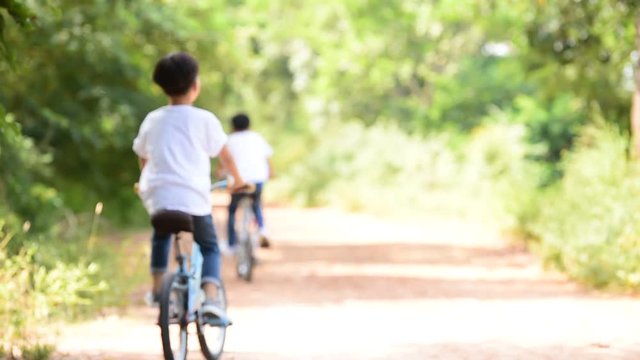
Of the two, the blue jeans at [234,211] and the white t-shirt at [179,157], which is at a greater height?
the blue jeans at [234,211]

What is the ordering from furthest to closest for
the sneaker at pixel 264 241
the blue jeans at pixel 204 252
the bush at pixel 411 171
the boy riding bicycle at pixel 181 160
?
the bush at pixel 411 171 < the sneaker at pixel 264 241 < the blue jeans at pixel 204 252 < the boy riding bicycle at pixel 181 160

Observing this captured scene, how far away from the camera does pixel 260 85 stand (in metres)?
45.4

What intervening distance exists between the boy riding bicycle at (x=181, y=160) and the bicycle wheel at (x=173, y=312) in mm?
293

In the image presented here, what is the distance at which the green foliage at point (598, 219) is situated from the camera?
12.3m

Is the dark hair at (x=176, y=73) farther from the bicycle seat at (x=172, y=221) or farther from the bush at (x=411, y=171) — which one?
the bush at (x=411, y=171)

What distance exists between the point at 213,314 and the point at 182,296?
1.25 ft

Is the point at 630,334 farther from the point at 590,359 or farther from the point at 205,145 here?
the point at 205,145

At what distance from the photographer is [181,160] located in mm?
7805

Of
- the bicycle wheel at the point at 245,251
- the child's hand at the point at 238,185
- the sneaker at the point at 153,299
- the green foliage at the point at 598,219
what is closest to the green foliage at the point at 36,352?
the sneaker at the point at 153,299

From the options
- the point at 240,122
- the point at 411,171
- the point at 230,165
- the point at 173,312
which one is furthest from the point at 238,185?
the point at 411,171

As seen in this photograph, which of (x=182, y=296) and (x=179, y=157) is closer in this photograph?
(x=182, y=296)

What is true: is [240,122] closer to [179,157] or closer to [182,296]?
[179,157]

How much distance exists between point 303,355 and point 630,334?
2633 mm

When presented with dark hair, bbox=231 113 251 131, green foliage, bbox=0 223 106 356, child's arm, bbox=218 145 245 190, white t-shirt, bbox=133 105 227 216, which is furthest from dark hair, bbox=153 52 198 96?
dark hair, bbox=231 113 251 131
